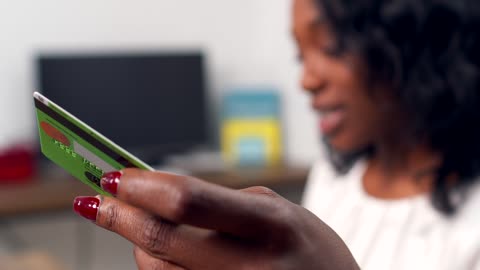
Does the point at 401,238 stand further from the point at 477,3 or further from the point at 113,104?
the point at 113,104

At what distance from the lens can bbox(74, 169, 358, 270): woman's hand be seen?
1.12 feet

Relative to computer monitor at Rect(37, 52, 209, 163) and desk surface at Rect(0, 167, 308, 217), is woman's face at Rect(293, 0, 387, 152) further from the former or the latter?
computer monitor at Rect(37, 52, 209, 163)

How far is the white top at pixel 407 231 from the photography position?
35.8 inches

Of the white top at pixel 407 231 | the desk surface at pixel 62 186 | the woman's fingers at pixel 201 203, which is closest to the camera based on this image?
the woman's fingers at pixel 201 203

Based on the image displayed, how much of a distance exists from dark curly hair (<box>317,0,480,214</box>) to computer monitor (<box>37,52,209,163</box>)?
158cm

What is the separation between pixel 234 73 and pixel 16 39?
3.07ft

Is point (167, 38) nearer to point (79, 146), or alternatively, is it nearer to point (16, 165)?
point (16, 165)

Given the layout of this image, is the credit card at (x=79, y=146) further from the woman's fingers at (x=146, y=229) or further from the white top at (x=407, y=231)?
the white top at (x=407, y=231)

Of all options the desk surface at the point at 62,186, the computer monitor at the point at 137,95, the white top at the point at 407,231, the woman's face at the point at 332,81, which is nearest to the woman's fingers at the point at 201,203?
the white top at the point at 407,231

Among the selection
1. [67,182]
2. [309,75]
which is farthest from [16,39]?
[309,75]

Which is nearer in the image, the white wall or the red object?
the red object

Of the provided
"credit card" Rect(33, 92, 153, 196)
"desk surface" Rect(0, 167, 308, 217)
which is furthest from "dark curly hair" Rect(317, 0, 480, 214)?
"desk surface" Rect(0, 167, 308, 217)

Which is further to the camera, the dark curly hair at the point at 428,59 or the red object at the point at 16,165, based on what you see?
the red object at the point at 16,165

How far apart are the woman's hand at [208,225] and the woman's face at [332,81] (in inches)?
23.6
